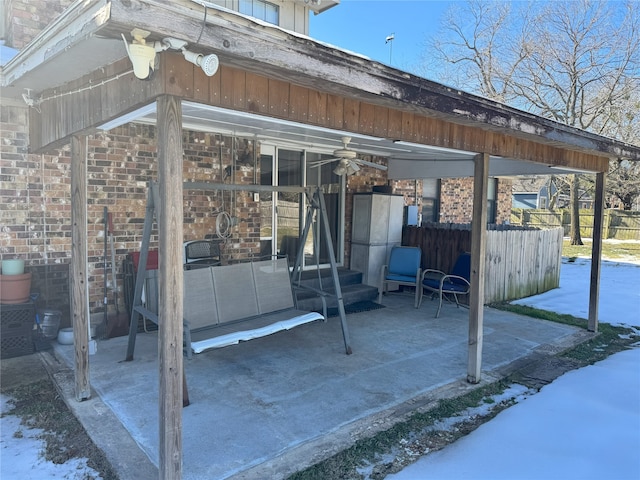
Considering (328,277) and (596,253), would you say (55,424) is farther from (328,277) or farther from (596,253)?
(596,253)

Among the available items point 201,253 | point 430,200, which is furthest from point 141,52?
point 430,200

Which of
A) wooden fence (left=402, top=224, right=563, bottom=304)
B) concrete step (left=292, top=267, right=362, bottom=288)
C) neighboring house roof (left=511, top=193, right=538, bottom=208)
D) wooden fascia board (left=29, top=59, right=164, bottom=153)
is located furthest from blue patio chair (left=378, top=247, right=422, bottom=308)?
neighboring house roof (left=511, top=193, right=538, bottom=208)

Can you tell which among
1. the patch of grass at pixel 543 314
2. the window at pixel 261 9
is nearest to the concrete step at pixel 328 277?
the patch of grass at pixel 543 314

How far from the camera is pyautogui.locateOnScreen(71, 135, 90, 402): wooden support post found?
132 inches

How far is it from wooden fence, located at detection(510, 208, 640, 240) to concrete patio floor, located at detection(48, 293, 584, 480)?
56.2 feet

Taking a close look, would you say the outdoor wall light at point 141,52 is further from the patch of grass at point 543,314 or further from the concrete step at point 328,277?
the patch of grass at point 543,314

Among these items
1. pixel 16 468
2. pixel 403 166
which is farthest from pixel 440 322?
pixel 16 468

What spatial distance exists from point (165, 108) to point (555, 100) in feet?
61.4

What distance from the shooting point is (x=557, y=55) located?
16.3m

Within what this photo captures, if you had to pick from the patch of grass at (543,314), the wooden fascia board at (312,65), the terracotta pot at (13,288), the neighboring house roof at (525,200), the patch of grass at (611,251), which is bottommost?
the patch of grass at (543,314)

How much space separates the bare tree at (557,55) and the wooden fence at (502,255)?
1035 cm

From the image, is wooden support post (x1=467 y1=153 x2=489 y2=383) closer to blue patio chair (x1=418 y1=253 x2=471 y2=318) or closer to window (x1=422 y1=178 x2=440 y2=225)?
blue patio chair (x1=418 y1=253 x2=471 y2=318)

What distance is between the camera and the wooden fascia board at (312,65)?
5.86 feet

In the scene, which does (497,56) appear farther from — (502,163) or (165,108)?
(165,108)
